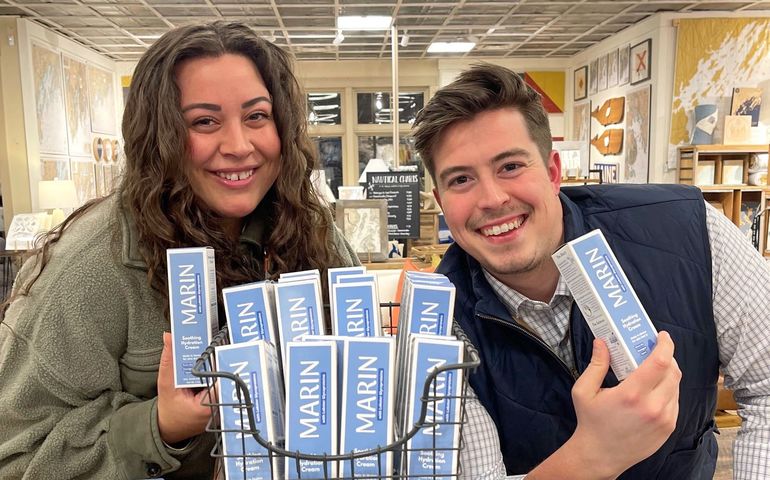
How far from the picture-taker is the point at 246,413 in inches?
27.1

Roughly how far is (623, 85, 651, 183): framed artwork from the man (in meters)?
7.70

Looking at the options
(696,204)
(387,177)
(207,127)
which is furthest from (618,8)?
(207,127)

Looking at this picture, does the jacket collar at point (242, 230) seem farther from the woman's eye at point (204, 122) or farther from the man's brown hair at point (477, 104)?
the man's brown hair at point (477, 104)

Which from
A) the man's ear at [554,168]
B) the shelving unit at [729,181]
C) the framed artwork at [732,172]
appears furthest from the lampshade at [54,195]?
the framed artwork at [732,172]

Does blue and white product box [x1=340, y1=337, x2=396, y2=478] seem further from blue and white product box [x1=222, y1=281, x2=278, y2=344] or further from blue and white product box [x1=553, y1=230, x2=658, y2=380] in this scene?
blue and white product box [x1=553, y1=230, x2=658, y2=380]

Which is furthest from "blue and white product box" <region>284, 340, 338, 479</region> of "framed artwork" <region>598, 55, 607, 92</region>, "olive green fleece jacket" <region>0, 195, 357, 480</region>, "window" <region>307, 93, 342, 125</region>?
"window" <region>307, 93, 342, 125</region>

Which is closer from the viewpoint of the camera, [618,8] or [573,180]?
[573,180]

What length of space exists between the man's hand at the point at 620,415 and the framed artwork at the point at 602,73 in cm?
1009

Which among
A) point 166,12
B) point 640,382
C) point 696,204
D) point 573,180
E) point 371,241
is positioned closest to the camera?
point 640,382

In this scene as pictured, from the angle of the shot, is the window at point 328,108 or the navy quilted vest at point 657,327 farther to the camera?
the window at point 328,108

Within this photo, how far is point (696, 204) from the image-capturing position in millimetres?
1318

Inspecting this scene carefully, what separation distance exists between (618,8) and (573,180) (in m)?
2.84

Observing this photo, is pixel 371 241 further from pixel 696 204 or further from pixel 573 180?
pixel 573 180

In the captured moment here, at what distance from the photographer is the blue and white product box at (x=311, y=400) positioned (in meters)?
0.67
